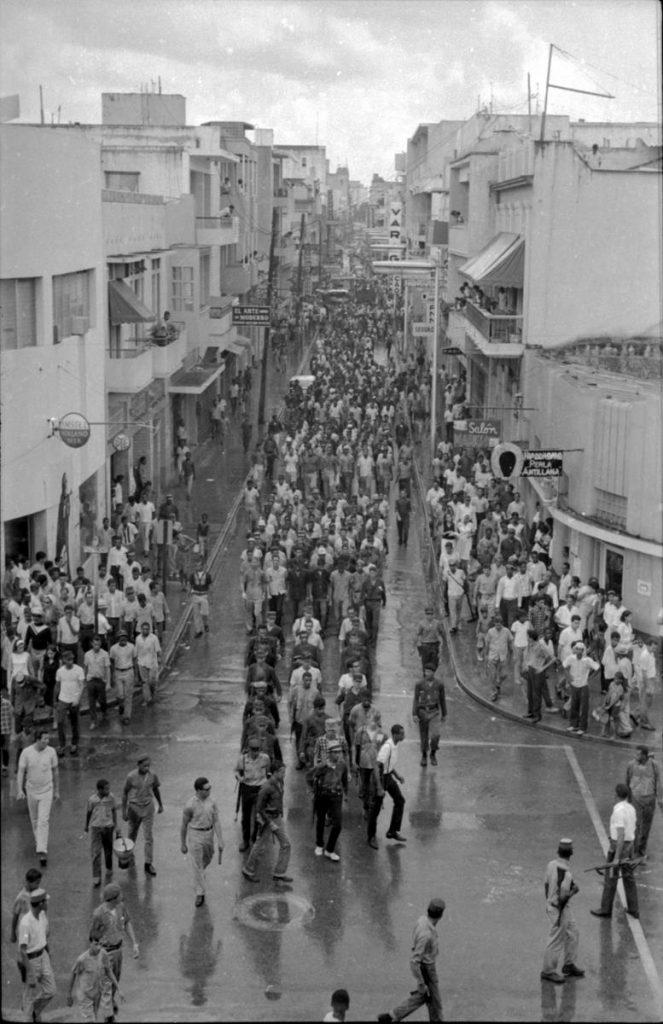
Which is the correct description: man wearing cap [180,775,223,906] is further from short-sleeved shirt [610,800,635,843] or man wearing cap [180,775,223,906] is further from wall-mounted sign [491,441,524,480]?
wall-mounted sign [491,441,524,480]

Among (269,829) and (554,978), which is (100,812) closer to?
(269,829)

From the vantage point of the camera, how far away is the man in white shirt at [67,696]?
16516mm

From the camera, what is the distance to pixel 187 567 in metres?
27.4

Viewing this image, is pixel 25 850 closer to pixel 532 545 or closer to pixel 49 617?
pixel 49 617

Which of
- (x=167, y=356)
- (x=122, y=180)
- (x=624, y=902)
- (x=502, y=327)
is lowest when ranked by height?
(x=624, y=902)

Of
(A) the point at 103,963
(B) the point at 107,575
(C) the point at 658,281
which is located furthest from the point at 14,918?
(C) the point at 658,281

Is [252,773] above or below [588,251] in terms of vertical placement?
below

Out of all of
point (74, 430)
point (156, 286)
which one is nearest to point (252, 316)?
point (156, 286)

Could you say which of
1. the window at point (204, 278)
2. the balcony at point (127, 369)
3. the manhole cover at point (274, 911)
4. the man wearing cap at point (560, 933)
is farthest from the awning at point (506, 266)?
the man wearing cap at point (560, 933)

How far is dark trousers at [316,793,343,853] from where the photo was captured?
46.1 feet

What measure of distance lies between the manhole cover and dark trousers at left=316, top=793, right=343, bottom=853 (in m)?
1.00

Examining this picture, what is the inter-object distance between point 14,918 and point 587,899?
18.1 ft

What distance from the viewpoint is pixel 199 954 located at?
11.9m

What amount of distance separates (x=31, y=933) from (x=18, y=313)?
1414 centimetres
